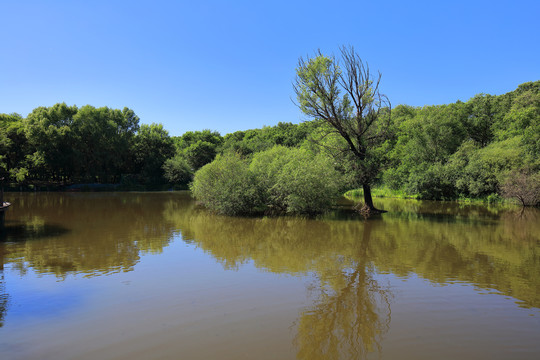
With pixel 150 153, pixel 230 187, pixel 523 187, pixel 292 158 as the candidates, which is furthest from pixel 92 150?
pixel 523 187

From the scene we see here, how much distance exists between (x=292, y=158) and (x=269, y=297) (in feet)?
57.6

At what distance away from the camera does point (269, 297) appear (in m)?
7.03

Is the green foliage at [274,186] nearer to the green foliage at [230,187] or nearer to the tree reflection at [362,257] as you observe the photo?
the green foliage at [230,187]

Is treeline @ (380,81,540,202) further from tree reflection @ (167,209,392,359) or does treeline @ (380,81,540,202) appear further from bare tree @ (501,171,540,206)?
tree reflection @ (167,209,392,359)

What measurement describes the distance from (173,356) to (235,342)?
946mm

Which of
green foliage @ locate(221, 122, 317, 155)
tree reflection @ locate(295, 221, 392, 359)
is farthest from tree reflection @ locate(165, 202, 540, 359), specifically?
green foliage @ locate(221, 122, 317, 155)

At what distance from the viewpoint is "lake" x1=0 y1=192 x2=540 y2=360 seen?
4.97 metres

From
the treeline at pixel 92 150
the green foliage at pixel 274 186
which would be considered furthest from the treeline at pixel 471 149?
the treeline at pixel 92 150

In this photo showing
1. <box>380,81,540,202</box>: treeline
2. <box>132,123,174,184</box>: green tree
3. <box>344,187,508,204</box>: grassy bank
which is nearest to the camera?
<box>380,81,540,202</box>: treeline

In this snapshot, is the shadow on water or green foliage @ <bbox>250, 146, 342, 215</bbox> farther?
green foliage @ <bbox>250, 146, 342, 215</bbox>

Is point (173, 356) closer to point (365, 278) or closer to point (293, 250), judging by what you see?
point (365, 278)

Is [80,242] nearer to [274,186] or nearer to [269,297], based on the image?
[269,297]

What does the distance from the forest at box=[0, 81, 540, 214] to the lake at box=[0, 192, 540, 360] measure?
8.36m

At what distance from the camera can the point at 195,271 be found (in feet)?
29.9
